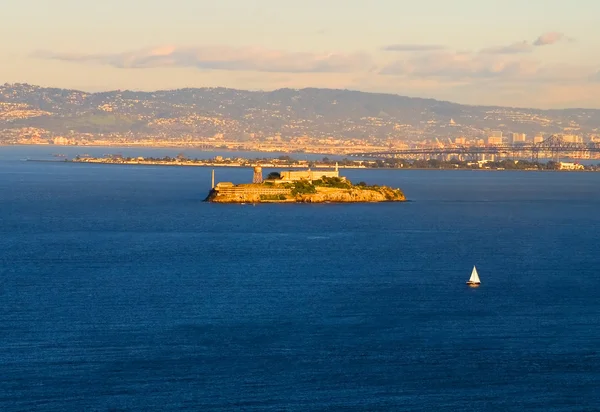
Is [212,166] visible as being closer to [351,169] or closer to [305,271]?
[351,169]

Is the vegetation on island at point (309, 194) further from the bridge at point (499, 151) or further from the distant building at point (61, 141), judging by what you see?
the distant building at point (61, 141)

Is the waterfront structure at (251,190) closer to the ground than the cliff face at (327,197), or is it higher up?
higher up

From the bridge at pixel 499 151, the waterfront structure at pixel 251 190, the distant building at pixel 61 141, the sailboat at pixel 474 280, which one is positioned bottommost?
the distant building at pixel 61 141

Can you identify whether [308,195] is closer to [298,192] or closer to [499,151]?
[298,192]

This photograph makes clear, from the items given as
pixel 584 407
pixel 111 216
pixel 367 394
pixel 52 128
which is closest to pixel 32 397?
pixel 367 394

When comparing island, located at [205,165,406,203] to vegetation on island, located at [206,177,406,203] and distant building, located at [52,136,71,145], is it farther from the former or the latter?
distant building, located at [52,136,71,145]

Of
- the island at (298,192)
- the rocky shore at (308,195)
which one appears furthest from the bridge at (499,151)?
the rocky shore at (308,195)
